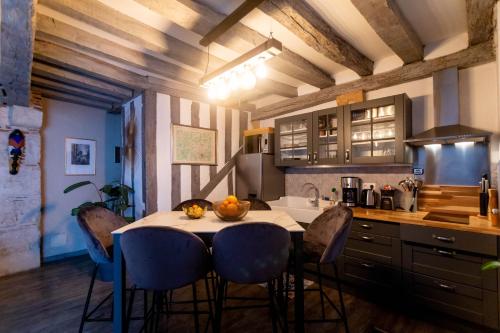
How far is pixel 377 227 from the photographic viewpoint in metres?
2.38

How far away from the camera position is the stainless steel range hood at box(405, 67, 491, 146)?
229 centimetres

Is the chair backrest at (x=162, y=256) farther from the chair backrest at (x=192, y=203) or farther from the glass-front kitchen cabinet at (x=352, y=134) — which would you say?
the glass-front kitchen cabinet at (x=352, y=134)

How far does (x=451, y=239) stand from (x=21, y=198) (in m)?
4.93

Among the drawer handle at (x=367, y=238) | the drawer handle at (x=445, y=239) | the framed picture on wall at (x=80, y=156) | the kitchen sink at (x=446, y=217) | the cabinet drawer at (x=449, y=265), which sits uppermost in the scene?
the framed picture on wall at (x=80, y=156)

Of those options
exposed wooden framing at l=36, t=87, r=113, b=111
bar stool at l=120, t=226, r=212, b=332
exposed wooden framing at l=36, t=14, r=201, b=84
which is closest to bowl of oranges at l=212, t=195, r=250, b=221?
bar stool at l=120, t=226, r=212, b=332

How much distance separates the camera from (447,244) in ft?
6.57

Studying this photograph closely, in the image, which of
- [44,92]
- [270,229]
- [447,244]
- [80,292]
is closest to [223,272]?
[270,229]

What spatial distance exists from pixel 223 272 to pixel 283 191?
2.65 metres

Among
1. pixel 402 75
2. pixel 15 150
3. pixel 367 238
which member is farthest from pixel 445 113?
pixel 15 150

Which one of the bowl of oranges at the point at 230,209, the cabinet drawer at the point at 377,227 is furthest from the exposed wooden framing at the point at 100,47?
the cabinet drawer at the point at 377,227

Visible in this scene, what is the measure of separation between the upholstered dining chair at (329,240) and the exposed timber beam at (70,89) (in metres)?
3.49

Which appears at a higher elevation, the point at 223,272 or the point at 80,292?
the point at 223,272

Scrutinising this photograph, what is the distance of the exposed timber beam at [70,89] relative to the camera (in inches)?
120

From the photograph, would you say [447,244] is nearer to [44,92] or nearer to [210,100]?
[210,100]
